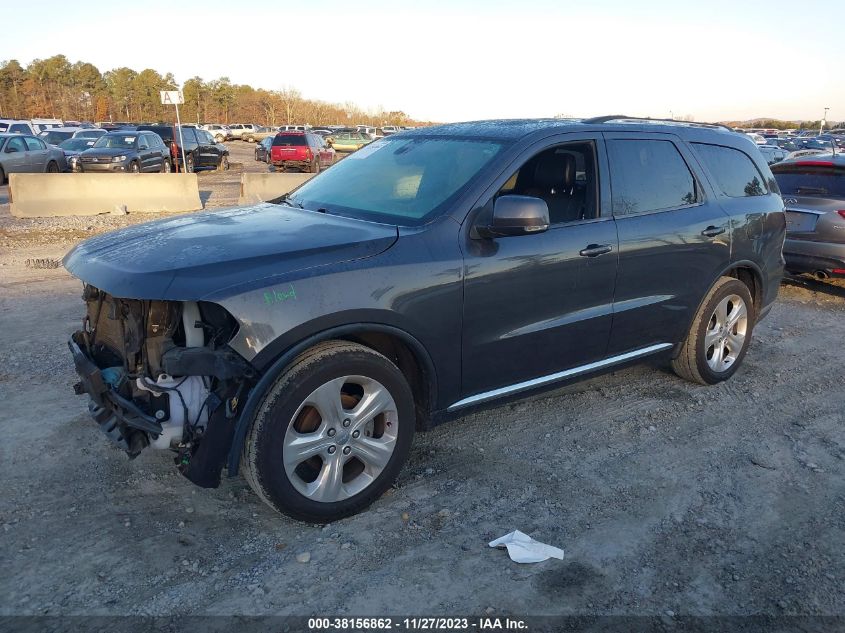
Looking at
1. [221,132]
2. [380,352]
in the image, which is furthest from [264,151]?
[221,132]

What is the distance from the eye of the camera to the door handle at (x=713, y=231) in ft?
15.3

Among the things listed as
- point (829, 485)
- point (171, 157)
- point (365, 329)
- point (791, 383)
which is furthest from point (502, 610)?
point (171, 157)

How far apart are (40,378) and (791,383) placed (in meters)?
5.77

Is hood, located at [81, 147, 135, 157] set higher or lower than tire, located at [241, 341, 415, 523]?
higher

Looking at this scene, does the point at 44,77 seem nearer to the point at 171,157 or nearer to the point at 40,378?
the point at 171,157

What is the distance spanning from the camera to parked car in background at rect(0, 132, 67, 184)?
1852 cm

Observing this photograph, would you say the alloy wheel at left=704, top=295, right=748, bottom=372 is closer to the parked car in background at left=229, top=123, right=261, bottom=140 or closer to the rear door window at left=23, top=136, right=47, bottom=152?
the rear door window at left=23, top=136, right=47, bottom=152

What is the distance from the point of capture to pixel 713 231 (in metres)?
4.71

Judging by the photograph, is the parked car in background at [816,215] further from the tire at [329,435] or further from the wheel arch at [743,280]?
the tire at [329,435]

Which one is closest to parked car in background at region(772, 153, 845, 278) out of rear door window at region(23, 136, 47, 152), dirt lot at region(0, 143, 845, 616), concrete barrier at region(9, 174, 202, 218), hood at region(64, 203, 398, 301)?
dirt lot at region(0, 143, 845, 616)

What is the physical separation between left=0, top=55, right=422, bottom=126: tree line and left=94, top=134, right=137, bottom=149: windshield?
7510 centimetres

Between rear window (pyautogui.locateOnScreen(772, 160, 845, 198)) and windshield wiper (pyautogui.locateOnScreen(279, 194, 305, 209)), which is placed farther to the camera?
rear window (pyautogui.locateOnScreen(772, 160, 845, 198))

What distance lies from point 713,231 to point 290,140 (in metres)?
23.6

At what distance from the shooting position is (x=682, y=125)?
491cm
